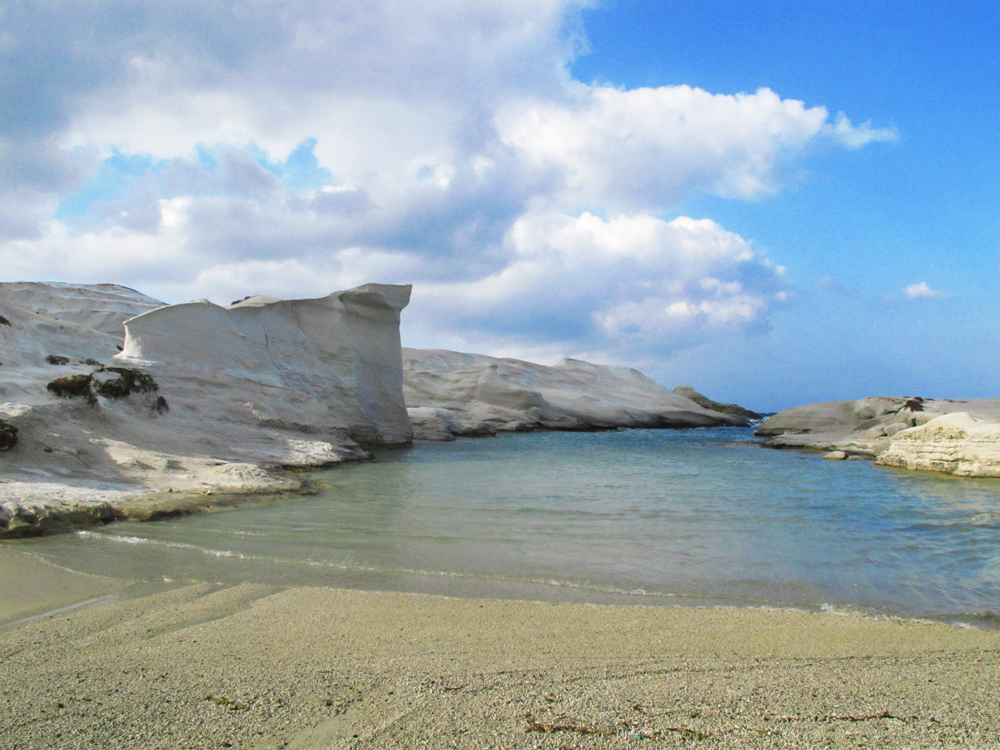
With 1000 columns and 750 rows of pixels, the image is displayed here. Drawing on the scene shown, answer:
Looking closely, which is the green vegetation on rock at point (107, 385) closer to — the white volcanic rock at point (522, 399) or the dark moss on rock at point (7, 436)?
the dark moss on rock at point (7, 436)

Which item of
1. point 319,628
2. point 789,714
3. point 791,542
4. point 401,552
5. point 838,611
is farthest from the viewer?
point 791,542

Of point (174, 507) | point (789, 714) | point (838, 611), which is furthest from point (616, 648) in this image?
point (174, 507)

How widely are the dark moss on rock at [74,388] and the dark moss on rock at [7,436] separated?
7.05ft

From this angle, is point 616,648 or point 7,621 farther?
Result: point 7,621

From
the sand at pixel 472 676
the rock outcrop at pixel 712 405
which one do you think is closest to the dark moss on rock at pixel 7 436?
the sand at pixel 472 676

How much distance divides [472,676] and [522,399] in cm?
3998

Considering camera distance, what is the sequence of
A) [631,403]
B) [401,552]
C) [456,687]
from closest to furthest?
[456,687]
[401,552]
[631,403]

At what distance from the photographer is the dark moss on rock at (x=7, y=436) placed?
9523 millimetres

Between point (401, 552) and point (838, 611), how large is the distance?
4.02m

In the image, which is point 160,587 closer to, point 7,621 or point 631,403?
point 7,621

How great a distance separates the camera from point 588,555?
653 centimetres

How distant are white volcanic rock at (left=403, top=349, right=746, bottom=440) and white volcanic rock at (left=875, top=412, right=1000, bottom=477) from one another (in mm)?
18517

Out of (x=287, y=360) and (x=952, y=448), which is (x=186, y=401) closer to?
(x=287, y=360)

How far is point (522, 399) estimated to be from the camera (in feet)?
141
